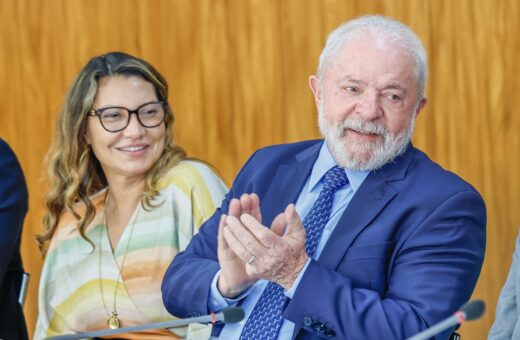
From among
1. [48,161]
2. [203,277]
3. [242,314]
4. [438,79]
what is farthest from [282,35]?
[242,314]

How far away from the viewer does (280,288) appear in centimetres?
256

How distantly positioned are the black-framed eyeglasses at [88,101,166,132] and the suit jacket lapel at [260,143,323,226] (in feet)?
2.47

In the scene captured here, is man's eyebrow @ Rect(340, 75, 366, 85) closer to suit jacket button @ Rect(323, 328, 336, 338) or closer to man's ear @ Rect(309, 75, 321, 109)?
man's ear @ Rect(309, 75, 321, 109)

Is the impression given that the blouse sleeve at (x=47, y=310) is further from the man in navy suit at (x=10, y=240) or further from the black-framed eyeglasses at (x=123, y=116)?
the black-framed eyeglasses at (x=123, y=116)

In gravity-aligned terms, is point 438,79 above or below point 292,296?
above

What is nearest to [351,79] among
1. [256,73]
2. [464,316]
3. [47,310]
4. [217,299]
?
[217,299]

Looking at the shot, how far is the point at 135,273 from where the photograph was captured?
130 inches

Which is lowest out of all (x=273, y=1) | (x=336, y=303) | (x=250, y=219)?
(x=336, y=303)

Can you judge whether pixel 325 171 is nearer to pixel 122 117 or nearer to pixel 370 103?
pixel 370 103

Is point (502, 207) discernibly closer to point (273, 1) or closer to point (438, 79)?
point (438, 79)

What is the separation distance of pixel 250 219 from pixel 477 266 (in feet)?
1.79

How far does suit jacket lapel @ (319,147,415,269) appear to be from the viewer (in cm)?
250

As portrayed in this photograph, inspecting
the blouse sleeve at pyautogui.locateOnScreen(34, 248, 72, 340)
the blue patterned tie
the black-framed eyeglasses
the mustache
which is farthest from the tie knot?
the blouse sleeve at pyautogui.locateOnScreen(34, 248, 72, 340)

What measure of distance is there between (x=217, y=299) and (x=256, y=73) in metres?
1.69
